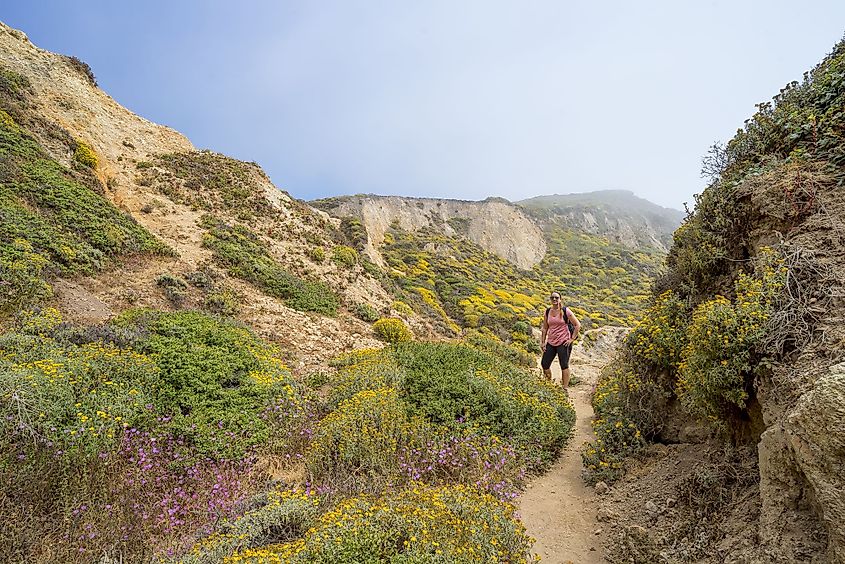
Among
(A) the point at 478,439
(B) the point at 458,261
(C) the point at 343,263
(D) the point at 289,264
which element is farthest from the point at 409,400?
(B) the point at 458,261

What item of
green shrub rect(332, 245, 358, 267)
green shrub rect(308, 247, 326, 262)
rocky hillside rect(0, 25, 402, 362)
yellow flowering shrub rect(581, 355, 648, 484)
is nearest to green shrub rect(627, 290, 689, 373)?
yellow flowering shrub rect(581, 355, 648, 484)

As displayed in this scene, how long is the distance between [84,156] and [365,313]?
11.8 m

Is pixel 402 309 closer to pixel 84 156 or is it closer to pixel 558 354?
pixel 558 354

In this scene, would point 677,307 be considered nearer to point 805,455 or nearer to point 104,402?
point 805,455

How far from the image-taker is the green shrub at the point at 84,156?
52.5 ft

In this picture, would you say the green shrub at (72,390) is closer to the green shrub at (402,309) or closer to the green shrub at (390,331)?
the green shrub at (390,331)

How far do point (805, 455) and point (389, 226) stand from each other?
3828 cm

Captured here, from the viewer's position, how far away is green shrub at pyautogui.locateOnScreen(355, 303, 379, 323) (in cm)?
1567

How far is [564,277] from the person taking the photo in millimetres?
40781

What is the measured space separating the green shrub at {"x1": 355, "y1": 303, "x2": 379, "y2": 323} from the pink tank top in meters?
7.59

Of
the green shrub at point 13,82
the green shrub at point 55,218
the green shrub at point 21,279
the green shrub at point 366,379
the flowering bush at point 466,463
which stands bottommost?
the flowering bush at point 466,463

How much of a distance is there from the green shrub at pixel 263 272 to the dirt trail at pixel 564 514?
395 inches

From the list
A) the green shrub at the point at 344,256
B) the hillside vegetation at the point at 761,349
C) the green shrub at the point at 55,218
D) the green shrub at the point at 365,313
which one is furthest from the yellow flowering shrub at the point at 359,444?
the green shrub at the point at 344,256

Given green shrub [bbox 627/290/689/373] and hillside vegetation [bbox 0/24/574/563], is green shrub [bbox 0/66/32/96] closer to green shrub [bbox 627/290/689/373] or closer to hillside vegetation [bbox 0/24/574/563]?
hillside vegetation [bbox 0/24/574/563]
